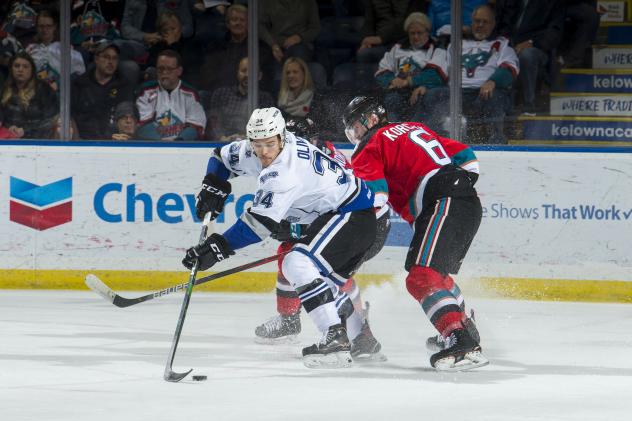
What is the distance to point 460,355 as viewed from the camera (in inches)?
184

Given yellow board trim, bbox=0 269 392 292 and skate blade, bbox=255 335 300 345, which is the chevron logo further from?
skate blade, bbox=255 335 300 345

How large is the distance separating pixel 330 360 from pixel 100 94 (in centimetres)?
359

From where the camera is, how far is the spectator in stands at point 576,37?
7441 mm

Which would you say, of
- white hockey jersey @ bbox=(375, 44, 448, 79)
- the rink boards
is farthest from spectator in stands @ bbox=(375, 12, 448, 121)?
the rink boards

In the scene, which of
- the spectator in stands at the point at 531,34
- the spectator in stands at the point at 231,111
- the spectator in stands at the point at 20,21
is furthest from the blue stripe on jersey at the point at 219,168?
the spectator in stands at the point at 20,21

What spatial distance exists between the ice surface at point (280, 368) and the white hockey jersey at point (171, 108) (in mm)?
1255

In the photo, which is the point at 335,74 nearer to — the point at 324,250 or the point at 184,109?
the point at 184,109

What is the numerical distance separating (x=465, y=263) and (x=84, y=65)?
8.32 feet

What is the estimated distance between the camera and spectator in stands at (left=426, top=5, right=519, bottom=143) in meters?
7.46

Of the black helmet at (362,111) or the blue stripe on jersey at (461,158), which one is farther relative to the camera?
the blue stripe on jersey at (461,158)

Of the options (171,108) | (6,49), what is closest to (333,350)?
(171,108)

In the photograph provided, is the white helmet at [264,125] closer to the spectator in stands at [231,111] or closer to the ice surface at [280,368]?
the ice surface at [280,368]

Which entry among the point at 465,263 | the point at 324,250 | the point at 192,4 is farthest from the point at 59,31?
the point at 324,250

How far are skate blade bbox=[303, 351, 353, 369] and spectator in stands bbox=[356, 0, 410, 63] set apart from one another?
3.25 m
